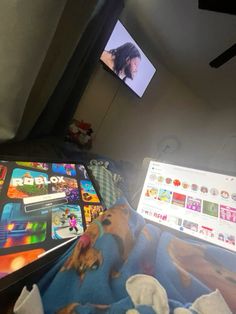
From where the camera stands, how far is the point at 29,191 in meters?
0.66

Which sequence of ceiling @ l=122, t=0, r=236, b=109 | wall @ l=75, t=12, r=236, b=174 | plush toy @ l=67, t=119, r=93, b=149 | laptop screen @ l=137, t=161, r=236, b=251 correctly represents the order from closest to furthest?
1. laptop screen @ l=137, t=161, r=236, b=251
2. ceiling @ l=122, t=0, r=236, b=109
3. plush toy @ l=67, t=119, r=93, b=149
4. wall @ l=75, t=12, r=236, b=174

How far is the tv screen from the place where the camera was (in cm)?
146

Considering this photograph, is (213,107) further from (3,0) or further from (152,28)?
(3,0)

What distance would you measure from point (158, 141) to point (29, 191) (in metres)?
1.81

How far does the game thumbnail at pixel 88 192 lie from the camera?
774 millimetres

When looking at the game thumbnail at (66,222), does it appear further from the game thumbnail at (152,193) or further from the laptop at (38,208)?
the game thumbnail at (152,193)

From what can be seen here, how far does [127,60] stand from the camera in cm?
166

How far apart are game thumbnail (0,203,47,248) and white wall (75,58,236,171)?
1476 millimetres

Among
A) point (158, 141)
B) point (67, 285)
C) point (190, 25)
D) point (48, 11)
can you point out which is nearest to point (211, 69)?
point (190, 25)

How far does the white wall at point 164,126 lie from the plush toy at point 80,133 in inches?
7.8

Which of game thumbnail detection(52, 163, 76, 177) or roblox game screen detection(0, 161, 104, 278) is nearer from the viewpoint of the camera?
roblox game screen detection(0, 161, 104, 278)

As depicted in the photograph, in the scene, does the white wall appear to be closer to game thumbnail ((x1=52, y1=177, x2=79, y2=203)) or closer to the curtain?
the curtain

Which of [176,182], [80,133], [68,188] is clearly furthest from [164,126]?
[68,188]

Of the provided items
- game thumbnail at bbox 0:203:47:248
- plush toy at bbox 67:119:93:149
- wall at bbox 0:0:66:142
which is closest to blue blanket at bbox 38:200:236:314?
game thumbnail at bbox 0:203:47:248
